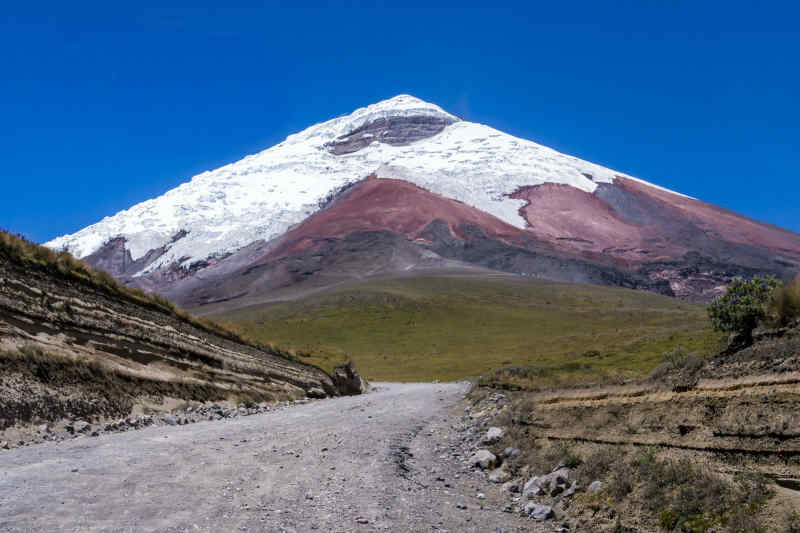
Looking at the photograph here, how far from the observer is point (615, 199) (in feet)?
604

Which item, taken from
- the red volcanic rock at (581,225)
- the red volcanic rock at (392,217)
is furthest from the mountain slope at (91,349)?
the red volcanic rock at (581,225)

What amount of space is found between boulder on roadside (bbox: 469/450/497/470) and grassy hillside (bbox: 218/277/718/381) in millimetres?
22561

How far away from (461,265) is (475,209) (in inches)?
1504

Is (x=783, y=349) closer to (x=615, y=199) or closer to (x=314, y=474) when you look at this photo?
(x=314, y=474)

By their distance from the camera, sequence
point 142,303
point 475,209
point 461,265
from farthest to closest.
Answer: point 475,209
point 461,265
point 142,303

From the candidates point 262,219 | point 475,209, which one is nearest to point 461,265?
point 475,209

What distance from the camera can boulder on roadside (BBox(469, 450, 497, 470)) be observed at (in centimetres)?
1280

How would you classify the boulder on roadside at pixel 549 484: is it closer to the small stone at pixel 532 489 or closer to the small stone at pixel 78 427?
the small stone at pixel 532 489

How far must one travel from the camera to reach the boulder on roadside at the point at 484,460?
1280cm

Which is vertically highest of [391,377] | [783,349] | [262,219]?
[262,219]

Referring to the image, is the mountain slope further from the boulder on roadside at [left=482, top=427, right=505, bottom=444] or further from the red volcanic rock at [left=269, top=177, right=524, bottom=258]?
the red volcanic rock at [left=269, top=177, right=524, bottom=258]

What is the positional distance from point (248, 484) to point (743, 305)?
14.6 meters

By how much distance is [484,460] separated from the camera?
506 inches

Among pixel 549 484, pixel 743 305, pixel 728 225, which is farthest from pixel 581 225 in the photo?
pixel 549 484
